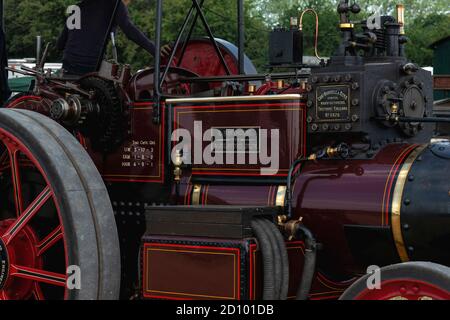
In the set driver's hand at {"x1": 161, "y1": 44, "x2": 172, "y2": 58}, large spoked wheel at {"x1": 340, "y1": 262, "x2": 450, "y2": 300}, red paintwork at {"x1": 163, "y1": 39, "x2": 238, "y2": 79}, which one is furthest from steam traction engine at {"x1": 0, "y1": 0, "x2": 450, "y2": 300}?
red paintwork at {"x1": 163, "y1": 39, "x2": 238, "y2": 79}

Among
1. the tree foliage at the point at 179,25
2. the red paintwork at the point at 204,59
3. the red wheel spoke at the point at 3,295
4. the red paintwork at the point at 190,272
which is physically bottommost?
the red wheel spoke at the point at 3,295

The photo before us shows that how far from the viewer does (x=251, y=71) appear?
18.7ft

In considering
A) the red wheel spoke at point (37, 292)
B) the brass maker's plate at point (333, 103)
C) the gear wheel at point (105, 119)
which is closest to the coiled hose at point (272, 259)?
the brass maker's plate at point (333, 103)

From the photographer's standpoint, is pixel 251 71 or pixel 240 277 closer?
pixel 240 277

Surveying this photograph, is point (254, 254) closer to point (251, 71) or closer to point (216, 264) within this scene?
point (216, 264)

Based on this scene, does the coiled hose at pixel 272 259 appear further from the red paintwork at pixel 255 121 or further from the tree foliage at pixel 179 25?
the tree foliage at pixel 179 25

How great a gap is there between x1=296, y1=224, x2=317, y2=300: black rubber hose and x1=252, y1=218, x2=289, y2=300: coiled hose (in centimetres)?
9

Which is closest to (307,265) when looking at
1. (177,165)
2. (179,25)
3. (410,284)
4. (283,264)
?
(283,264)

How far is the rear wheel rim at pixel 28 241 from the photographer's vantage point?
414 centimetres

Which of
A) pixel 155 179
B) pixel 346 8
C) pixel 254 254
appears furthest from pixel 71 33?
pixel 254 254

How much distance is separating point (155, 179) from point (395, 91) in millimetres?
1360

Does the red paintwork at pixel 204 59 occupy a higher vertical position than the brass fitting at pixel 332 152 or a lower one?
higher

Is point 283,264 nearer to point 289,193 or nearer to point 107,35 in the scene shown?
point 289,193

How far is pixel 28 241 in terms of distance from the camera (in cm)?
436
